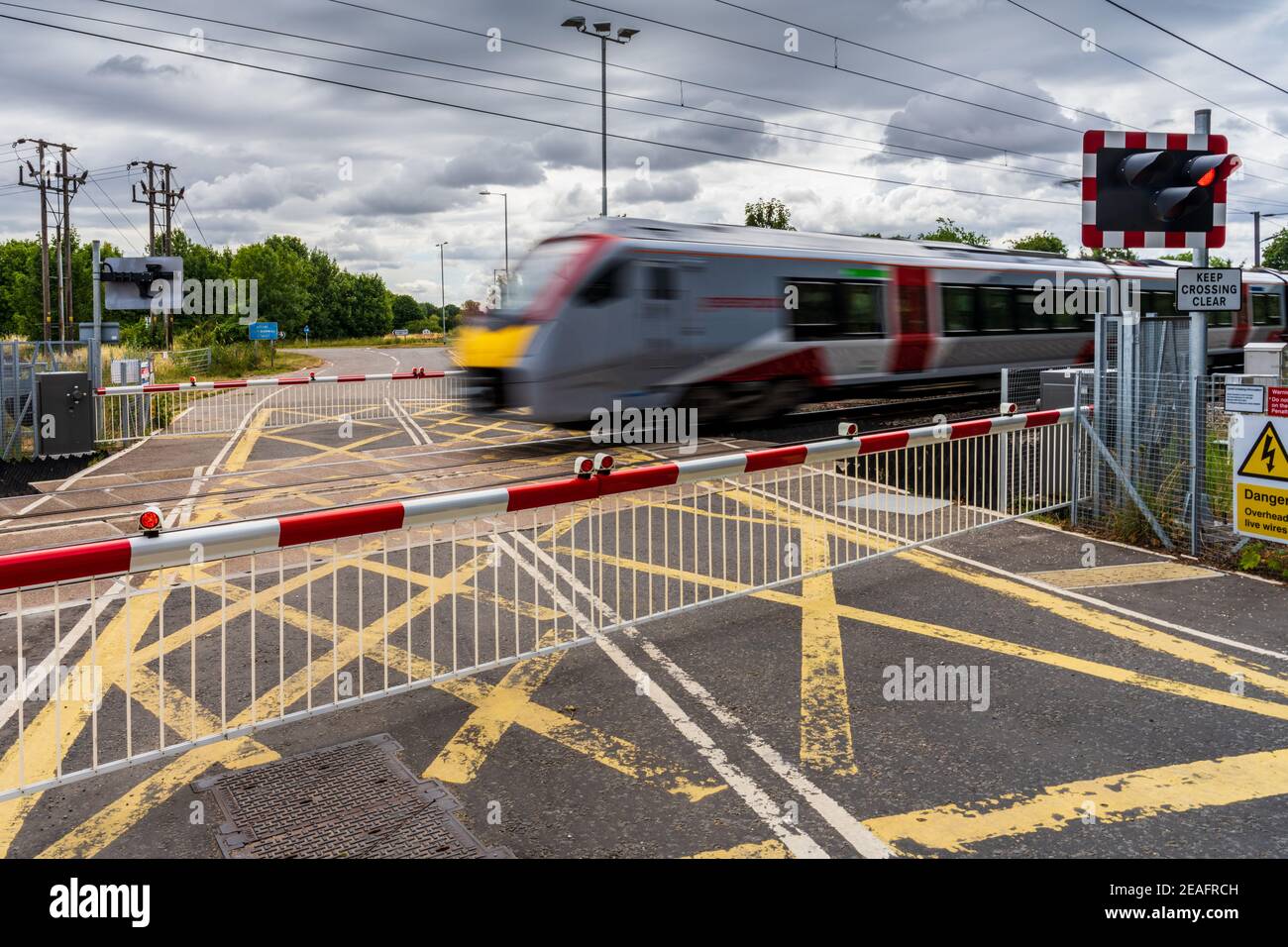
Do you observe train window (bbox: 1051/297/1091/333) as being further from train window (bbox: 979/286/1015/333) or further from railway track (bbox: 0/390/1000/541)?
railway track (bbox: 0/390/1000/541)

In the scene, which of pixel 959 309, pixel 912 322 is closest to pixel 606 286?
pixel 912 322

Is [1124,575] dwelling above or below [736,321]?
below

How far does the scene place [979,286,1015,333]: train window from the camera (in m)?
18.9

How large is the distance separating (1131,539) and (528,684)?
556cm

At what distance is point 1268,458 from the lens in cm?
736

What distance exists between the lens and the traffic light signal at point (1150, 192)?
27.8 feet

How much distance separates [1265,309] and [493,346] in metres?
22.4

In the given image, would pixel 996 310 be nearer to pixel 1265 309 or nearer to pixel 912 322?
pixel 912 322

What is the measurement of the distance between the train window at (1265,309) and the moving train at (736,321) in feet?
34.1

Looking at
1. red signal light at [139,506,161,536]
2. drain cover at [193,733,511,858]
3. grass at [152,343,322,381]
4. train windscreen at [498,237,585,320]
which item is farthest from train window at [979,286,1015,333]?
grass at [152,343,322,381]

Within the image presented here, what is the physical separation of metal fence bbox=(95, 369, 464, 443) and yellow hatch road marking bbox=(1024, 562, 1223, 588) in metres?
10.7

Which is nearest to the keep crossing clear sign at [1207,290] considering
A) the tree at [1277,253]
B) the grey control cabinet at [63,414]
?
the grey control cabinet at [63,414]

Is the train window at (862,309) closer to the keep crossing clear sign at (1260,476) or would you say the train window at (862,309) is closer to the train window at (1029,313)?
the train window at (1029,313)

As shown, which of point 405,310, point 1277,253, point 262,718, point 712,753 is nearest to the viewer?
point 712,753
